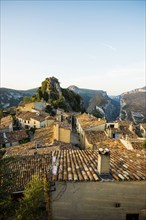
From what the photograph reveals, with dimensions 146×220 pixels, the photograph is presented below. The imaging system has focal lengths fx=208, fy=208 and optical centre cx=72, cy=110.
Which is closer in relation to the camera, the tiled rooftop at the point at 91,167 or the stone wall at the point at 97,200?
the stone wall at the point at 97,200

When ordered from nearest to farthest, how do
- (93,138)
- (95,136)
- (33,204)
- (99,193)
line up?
(99,193) → (33,204) → (93,138) → (95,136)

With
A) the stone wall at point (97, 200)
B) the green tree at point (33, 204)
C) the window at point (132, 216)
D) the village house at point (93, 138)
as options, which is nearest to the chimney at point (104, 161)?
the stone wall at point (97, 200)

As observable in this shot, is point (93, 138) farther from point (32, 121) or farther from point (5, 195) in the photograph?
point (5, 195)

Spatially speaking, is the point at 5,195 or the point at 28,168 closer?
the point at 5,195

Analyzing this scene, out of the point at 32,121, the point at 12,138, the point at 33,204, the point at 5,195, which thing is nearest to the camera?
the point at 5,195

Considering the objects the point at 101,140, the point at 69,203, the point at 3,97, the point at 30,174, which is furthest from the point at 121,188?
the point at 3,97

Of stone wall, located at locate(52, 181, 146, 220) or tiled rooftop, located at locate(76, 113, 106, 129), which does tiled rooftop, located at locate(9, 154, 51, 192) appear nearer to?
stone wall, located at locate(52, 181, 146, 220)

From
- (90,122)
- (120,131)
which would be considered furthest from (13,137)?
(120,131)

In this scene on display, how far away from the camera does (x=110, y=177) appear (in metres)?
9.80

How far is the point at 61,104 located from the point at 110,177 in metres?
64.0

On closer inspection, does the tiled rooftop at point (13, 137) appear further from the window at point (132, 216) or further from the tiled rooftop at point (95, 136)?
the window at point (132, 216)

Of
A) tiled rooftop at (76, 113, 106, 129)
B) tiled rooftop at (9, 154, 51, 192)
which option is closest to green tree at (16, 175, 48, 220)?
tiled rooftop at (9, 154, 51, 192)

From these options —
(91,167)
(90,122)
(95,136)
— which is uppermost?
(90,122)

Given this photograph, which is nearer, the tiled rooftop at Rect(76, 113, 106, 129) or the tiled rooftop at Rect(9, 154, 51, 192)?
the tiled rooftop at Rect(9, 154, 51, 192)
